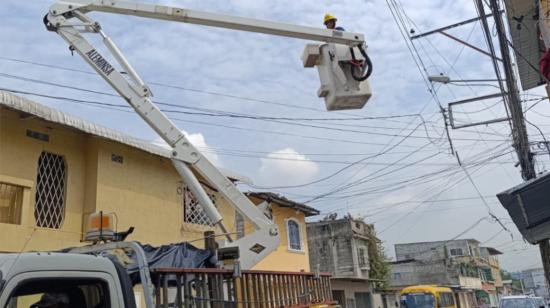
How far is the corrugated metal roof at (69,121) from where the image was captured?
8922 millimetres

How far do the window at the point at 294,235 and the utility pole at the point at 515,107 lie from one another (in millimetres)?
9435

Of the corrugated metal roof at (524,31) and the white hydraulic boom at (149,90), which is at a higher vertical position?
the corrugated metal roof at (524,31)

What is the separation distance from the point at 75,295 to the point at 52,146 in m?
7.90

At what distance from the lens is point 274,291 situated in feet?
18.2

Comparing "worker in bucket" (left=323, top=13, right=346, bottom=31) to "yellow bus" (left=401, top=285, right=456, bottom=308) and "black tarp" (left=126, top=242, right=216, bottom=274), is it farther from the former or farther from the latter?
"yellow bus" (left=401, top=285, right=456, bottom=308)

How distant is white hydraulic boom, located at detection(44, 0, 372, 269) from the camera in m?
6.81

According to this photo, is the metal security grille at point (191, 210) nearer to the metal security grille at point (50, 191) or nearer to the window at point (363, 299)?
the metal security grille at point (50, 191)

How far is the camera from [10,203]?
30.8ft

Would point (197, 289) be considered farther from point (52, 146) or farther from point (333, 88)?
point (52, 146)

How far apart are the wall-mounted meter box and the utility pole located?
3149 mm

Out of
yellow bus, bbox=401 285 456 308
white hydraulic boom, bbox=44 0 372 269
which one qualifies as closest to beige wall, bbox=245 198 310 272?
white hydraulic boom, bbox=44 0 372 269

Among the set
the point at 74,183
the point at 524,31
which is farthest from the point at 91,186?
the point at 524,31

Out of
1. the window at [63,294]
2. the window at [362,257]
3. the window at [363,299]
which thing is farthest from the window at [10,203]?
the window at [362,257]

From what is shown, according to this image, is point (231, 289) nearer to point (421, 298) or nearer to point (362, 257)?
point (421, 298)
